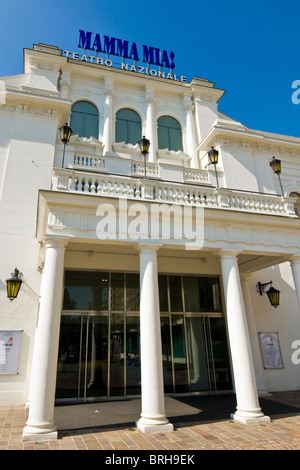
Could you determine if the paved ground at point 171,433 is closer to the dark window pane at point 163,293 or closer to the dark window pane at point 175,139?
the dark window pane at point 163,293

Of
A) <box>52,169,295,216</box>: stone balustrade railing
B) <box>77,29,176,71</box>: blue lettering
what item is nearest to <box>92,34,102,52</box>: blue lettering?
<box>77,29,176,71</box>: blue lettering

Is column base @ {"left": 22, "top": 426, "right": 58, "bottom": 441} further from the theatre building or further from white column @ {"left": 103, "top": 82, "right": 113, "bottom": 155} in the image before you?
white column @ {"left": 103, "top": 82, "right": 113, "bottom": 155}

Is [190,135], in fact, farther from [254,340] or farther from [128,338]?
[128,338]

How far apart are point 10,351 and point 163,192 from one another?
25.0ft

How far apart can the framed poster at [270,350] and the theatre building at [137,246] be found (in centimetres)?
6

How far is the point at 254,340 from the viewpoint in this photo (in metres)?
13.3

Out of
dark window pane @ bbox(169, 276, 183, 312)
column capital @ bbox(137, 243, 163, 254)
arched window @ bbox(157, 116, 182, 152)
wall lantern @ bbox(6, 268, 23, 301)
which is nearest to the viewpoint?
column capital @ bbox(137, 243, 163, 254)

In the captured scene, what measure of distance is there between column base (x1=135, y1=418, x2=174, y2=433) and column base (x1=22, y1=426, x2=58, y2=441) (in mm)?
1978

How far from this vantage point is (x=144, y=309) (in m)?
8.34

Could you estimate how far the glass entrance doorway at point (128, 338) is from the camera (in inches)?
456

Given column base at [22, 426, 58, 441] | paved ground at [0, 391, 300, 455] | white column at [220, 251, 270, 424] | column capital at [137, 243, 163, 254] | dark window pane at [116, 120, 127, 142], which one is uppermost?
dark window pane at [116, 120, 127, 142]

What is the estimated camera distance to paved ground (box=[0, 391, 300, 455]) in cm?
628
